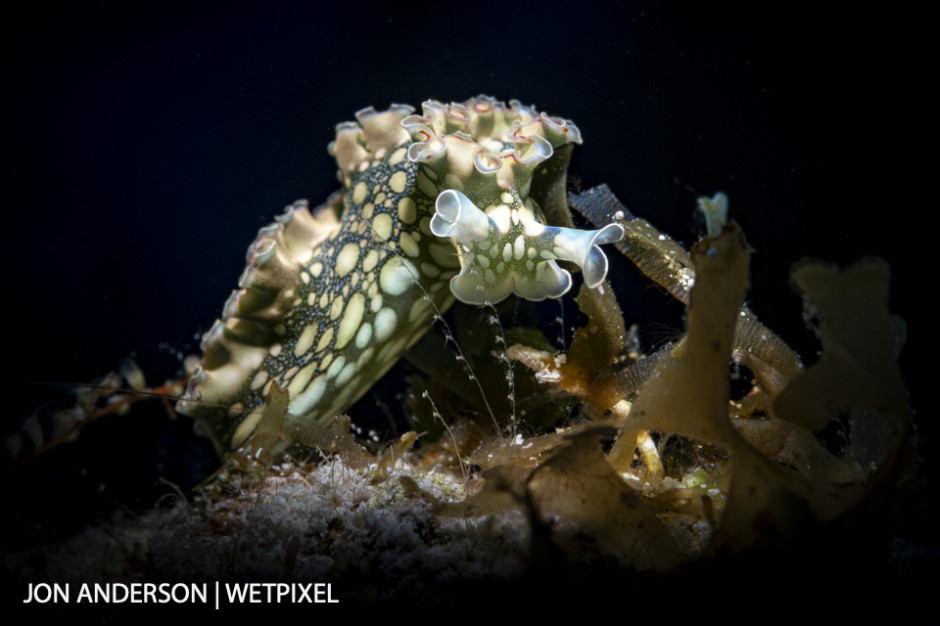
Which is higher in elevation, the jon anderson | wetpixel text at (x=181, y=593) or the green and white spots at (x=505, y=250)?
the green and white spots at (x=505, y=250)

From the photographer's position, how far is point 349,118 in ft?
8.19

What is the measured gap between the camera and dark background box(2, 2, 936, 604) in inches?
71.2

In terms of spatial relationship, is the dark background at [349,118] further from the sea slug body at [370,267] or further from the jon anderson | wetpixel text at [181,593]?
the jon anderson | wetpixel text at [181,593]

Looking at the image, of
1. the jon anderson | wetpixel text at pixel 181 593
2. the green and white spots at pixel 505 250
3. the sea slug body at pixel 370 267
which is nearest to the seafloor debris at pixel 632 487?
the jon anderson | wetpixel text at pixel 181 593

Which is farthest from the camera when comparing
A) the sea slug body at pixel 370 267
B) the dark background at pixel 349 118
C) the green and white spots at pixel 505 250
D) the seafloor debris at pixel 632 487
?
the dark background at pixel 349 118

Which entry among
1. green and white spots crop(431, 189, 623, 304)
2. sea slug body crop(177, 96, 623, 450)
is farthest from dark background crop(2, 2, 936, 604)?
green and white spots crop(431, 189, 623, 304)

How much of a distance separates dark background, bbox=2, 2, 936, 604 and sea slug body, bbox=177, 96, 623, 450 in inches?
13.4

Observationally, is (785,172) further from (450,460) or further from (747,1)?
(450,460)

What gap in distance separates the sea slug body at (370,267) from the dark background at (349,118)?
1.12 feet

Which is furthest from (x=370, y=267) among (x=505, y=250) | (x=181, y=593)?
(x=181, y=593)

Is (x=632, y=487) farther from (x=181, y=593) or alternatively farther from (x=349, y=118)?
(x=349, y=118)

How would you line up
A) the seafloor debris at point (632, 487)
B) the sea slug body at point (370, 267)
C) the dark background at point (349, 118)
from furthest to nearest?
the dark background at point (349, 118)
the sea slug body at point (370, 267)
the seafloor debris at point (632, 487)

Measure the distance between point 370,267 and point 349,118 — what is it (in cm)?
110

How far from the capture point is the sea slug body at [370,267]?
162 cm
